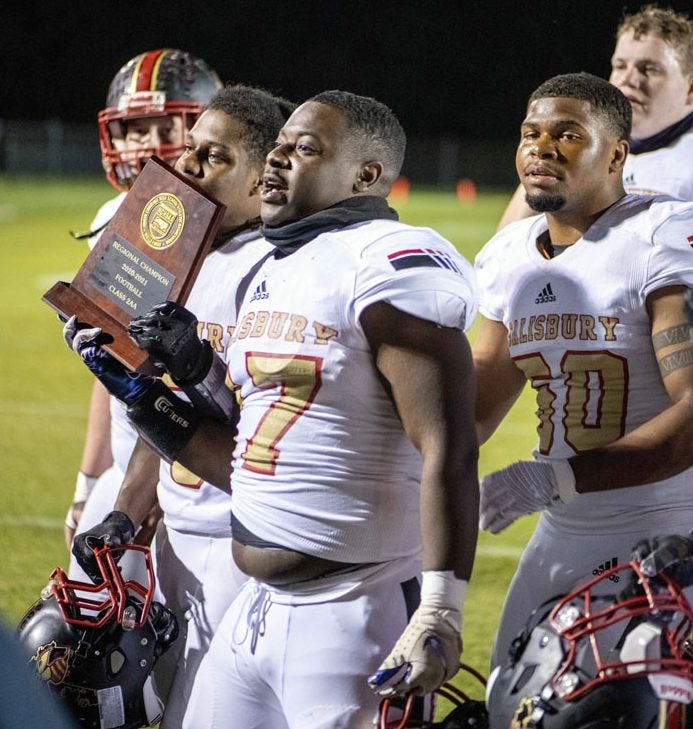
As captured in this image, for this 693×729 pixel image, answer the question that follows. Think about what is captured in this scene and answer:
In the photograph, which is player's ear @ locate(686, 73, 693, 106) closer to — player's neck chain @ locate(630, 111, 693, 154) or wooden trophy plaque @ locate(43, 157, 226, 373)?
player's neck chain @ locate(630, 111, 693, 154)

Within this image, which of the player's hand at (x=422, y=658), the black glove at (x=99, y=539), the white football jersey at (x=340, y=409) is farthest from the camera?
the black glove at (x=99, y=539)

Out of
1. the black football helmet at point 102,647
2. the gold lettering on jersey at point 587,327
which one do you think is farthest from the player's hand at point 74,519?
the gold lettering on jersey at point 587,327

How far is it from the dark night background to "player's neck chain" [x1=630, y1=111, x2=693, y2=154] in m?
30.3

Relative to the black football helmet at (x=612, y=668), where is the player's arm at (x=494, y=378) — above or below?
above

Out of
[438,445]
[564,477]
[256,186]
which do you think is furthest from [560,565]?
[256,186]

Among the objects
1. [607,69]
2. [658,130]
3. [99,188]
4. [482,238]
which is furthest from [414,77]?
[658,130]

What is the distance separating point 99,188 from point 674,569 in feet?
89.8

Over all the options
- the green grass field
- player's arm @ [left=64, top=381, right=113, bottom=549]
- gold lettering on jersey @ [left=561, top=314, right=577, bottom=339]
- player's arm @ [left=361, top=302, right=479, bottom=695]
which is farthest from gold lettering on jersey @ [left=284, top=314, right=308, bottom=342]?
the green grass field

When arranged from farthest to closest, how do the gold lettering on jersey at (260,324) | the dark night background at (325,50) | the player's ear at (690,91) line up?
the dark night background at (325,50)
the player's ear at (690,91)
the gold lettering on jersey at (260,324)

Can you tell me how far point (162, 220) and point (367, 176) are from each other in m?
0.56

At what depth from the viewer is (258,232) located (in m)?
3.35

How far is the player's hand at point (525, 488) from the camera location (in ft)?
9.43

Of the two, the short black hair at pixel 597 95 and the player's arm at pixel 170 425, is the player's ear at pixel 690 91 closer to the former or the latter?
the short black hair at pixel 597 95

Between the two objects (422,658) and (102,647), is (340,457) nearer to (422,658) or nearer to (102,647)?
(422,658)
